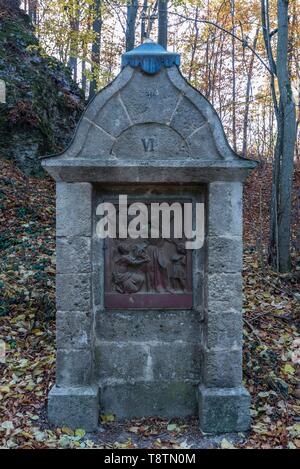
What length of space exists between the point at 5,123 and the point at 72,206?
7479 mm

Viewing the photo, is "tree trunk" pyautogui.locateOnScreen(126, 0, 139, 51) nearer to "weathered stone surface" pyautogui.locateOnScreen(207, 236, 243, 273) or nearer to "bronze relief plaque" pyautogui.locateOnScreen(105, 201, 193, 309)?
"bronze relief plaque" pyautogui.locateOnScreen(105, 201, 193, 309)

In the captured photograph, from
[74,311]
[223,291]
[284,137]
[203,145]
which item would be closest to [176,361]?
[223,291]

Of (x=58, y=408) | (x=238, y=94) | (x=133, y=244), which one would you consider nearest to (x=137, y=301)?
(x=133, y=244)

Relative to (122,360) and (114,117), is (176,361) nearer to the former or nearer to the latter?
(122,360)

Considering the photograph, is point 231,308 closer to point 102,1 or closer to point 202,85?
point 102,1

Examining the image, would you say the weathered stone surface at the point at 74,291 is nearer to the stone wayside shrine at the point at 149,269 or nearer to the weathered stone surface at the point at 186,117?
the stone wayside shrine at the point at 149,269

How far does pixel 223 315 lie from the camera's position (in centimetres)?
378

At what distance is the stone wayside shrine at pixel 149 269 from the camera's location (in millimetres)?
3650

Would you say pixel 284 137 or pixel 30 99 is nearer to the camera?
pixel 284 137

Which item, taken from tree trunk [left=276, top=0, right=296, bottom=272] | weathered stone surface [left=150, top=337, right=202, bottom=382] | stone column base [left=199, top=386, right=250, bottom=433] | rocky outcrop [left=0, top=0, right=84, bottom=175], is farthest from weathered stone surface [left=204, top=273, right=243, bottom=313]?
rocky outcrop [left=0, top=0, right=84, bottom=175]

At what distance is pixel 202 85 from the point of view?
15.7 metres

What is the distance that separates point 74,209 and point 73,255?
15.5 inches

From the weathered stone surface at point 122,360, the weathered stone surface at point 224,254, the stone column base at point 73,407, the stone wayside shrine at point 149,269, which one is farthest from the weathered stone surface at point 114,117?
the stone column base at point 73,407

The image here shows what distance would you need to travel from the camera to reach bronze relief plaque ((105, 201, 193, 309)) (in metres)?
3.93
